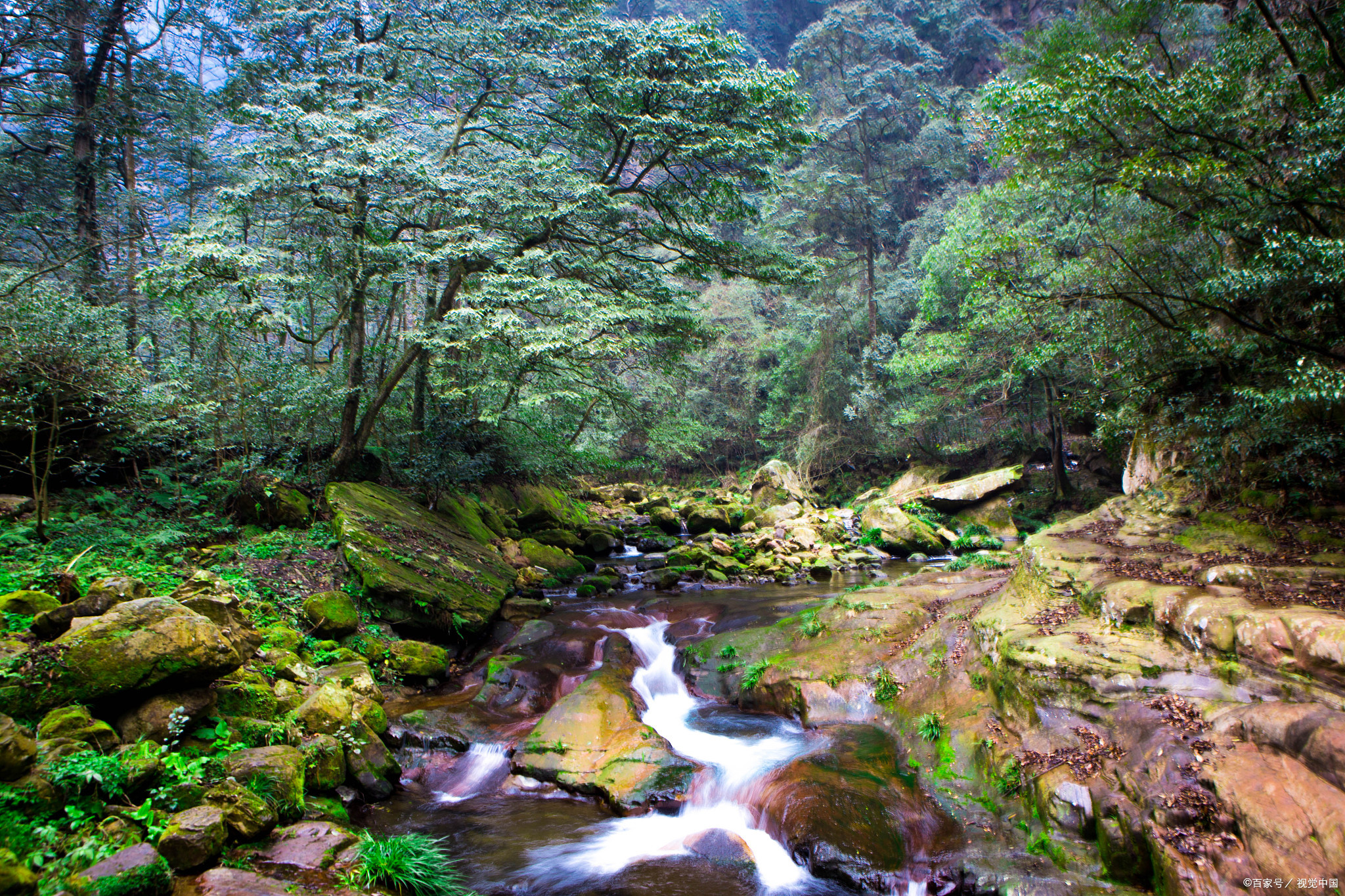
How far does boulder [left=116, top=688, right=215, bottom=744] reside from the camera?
427 centimetres

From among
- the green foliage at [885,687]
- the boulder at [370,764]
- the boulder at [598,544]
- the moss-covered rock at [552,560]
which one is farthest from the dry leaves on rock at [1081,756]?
the boulder at [598,544]

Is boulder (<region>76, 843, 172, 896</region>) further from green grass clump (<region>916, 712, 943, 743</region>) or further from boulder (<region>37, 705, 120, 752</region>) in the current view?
green grass clump (<region>916, 712, 943, 743</region>)

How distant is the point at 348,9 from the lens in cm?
1089

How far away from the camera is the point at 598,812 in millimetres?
5727

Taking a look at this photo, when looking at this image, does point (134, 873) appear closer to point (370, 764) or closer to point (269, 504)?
point (370, 764)

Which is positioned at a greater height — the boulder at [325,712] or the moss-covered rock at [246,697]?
the moss-covered rock at [246,697]

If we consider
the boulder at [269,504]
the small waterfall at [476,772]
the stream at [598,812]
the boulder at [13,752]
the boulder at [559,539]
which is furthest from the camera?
the boulder at [559,539]

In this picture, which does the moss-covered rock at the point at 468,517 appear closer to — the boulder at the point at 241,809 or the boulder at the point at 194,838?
the boulder at the point at 241,809

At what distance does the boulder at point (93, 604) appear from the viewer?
4.40m

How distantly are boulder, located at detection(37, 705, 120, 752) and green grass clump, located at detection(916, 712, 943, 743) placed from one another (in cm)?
663

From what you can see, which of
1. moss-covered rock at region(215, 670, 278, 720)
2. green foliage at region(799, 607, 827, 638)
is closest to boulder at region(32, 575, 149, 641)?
moss-covered rock at region(215, 670, 278, 720)

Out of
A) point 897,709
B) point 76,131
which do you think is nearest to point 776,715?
point 897,709

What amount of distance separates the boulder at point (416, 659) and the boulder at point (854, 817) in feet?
15.1

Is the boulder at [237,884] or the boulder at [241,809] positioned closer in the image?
the boulder at [237,884]
